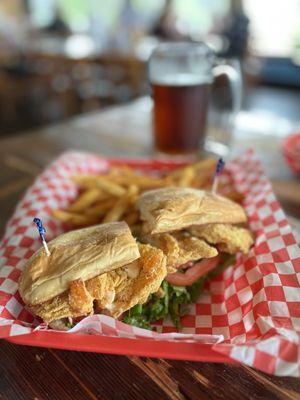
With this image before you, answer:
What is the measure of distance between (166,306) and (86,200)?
2.23 ft

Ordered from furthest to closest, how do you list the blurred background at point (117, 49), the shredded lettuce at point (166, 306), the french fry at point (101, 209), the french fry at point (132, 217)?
the blurred background at point (117, 49) < the french fry at point (101, 209) < the french fry at point (132, 217) < the shredded lettuce at point (166, 306)

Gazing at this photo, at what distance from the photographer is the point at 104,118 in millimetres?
3213

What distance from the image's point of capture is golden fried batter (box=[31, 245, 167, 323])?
1037 mm

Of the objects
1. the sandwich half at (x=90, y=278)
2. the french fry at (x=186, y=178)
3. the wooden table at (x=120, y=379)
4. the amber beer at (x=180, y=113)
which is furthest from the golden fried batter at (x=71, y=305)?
the amber beer at (x=180, y=113)

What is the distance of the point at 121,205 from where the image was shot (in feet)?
5.16

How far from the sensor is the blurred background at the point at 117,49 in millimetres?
7320

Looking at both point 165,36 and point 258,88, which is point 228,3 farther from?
point 258,88

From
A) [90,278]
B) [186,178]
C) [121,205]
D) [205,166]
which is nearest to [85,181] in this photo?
[121,205]

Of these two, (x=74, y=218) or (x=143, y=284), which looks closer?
(x=143, y=284)

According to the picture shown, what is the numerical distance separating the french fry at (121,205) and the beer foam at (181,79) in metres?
0.86

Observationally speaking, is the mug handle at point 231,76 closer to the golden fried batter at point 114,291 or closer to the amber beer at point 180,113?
the amber beer at point 180,113

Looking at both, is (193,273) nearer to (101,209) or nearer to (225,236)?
(225,236)

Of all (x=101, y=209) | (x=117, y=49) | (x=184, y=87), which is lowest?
(x=117, y=49)

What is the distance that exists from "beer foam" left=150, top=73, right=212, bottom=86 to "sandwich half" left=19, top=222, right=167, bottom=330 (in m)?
1.32
